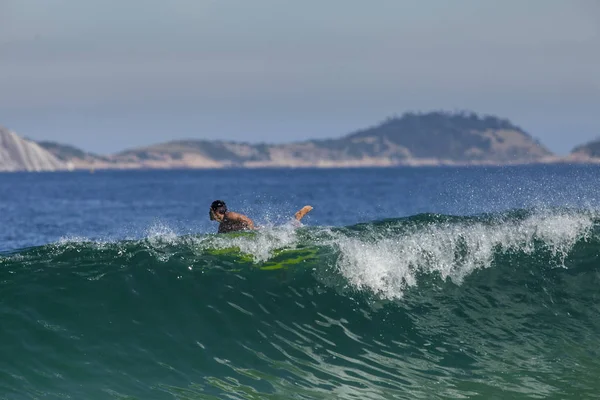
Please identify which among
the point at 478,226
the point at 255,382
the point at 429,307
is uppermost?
the point at 478,226

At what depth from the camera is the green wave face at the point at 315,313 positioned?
1288 cm

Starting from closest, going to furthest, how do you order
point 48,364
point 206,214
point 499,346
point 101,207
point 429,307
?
point 48,364
point 499,346
point 429,307
point 206,214
point 101,207

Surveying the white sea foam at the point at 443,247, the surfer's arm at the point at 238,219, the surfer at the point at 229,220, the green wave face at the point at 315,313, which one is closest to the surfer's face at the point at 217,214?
the surfer at the point at 229,220

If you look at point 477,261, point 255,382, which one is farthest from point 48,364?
point 477,261

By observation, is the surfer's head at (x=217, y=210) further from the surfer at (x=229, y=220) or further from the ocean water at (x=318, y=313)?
the ocean water at (x=318, y=313)

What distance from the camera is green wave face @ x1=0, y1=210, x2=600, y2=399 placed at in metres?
12.9

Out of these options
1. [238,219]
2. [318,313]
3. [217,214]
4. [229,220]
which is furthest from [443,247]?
[217,214]

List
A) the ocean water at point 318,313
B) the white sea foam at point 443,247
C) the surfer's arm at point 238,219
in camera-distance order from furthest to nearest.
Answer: the surfer's arm at point 238,219 → the white sea foam at point 443,247 → the ocean water at point 318,313

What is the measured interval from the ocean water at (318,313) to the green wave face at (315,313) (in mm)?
37

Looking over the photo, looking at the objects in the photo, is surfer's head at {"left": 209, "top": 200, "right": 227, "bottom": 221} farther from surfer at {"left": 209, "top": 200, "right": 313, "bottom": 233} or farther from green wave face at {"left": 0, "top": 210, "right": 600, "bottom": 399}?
green wave face at {"left": 0, "top": 210, "right": 600, "bottom": 399}

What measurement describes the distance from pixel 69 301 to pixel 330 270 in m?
4.90

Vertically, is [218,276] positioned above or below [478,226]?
below

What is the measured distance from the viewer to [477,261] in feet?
58.6

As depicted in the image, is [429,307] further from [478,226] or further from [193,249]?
[193,249]
